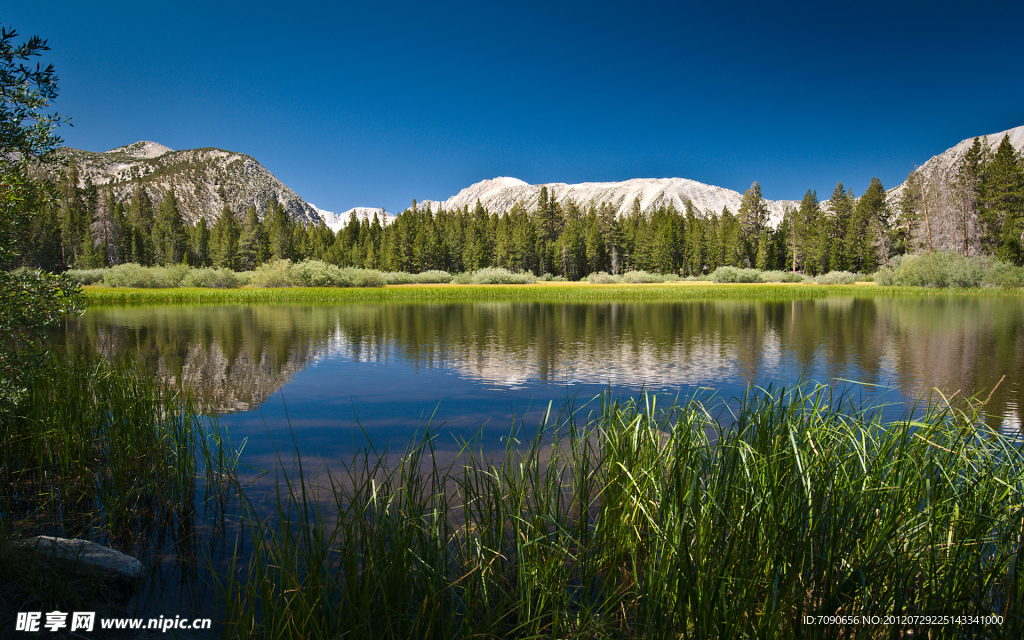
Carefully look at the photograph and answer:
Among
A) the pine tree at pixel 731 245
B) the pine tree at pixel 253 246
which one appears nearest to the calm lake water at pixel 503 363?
the pine tree at pixel 731 245

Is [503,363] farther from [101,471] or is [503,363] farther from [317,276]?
[317,276]

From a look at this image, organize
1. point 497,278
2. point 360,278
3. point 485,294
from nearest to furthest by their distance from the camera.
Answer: point 485,294, point 360,278, point 497,278

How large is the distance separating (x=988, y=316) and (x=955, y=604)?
1160 inches

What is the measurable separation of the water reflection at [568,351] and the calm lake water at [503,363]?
0.26ft

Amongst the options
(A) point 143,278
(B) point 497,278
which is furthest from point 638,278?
(A) point 143,278

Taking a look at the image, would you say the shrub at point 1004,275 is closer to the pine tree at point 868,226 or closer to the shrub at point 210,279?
the pine tree at point 868,226

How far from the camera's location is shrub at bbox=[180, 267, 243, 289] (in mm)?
59094

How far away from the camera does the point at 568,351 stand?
16906 millimetres

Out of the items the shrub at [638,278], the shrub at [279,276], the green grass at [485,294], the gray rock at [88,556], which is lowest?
the gray rock at [88,556]

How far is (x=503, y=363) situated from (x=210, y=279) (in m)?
57.1

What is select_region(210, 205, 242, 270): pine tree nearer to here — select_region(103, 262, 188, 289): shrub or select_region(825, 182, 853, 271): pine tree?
select_region(103, 262, 188, 289): shrub

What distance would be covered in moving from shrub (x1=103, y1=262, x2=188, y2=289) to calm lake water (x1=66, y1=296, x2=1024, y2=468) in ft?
118

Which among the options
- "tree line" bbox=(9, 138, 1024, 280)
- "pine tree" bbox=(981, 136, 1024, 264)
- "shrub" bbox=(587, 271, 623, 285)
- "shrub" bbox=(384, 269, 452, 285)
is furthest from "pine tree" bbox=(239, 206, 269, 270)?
"pine tree" bbox=(981, 136, 1024, 264)

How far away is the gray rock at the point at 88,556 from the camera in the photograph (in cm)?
344
